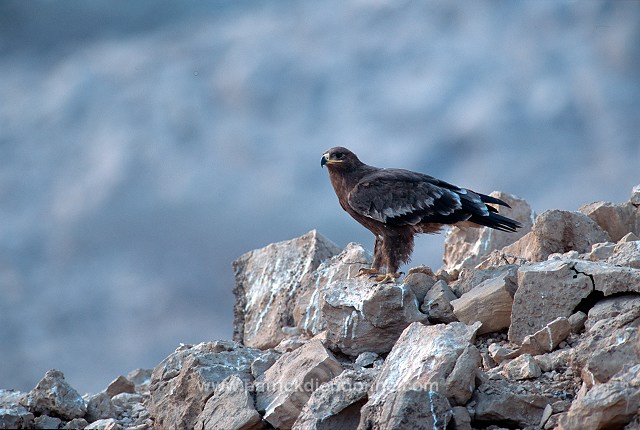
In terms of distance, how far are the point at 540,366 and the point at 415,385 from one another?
1376 mm

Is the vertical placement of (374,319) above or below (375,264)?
below

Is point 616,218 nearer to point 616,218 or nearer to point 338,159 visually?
point 616,218

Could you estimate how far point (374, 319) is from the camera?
9383mm

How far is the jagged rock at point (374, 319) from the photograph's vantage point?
9.34 m

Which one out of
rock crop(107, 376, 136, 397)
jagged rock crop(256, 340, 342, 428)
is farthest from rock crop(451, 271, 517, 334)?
rock crop(107, 376, 136, 397)

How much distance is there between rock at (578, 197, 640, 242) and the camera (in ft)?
37.6

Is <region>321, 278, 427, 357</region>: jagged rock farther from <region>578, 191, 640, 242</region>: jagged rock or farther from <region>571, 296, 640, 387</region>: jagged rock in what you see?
<region>578, 191, 640, 242</region>: jagged rock

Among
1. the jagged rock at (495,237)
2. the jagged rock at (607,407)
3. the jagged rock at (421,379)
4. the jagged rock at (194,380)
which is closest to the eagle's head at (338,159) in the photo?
the jagged rock at (495,237)

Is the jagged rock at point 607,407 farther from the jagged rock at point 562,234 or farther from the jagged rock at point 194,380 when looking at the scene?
the jagged rock at point 562,234

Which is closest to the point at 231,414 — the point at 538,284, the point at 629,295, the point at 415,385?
the point at 415,385

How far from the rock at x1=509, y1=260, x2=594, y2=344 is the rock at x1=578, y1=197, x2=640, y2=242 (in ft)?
10.0

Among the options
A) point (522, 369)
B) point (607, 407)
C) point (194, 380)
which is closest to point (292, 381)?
point (194, 380)

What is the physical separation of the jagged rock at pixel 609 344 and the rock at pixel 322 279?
393 centimetres

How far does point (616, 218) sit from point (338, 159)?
363cm
